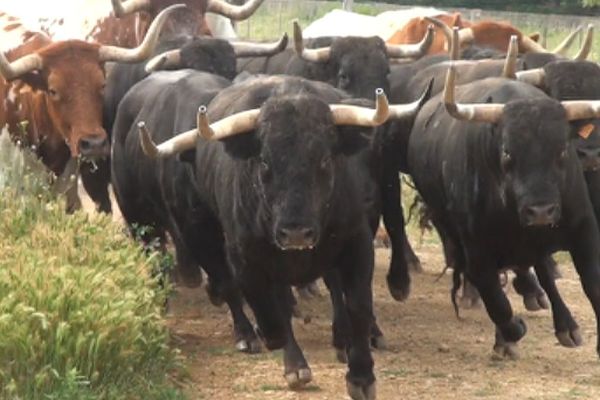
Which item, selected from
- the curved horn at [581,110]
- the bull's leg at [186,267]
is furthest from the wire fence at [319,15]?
the curved horn at [581,110]

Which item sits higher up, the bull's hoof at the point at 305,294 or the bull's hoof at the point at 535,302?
the bull's hoof at the point at 535,302

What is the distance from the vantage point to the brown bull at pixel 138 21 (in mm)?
14914

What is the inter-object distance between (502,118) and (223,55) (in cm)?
339

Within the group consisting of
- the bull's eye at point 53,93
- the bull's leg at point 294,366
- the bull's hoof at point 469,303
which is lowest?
the bull's hoof at point 469,303

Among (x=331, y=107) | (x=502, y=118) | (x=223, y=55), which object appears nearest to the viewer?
(x=331, y=107)

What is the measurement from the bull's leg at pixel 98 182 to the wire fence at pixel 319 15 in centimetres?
1383

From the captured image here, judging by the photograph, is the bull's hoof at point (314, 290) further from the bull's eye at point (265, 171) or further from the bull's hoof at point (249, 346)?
the bull's eye at point (265, 171)

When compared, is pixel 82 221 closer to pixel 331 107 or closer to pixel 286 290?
pixel 286 290

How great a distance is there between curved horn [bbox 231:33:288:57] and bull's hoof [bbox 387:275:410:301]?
2.58 metres

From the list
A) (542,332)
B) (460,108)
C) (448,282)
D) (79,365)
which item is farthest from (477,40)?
(79,365)

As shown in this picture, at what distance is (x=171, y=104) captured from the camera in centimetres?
1123

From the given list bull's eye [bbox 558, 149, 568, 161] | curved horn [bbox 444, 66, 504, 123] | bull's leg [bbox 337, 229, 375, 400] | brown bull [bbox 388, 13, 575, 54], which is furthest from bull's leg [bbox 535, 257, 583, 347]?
brown bull [bbox 388, 13, 575, 54]

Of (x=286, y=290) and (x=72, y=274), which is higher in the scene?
(x=72, y=274)

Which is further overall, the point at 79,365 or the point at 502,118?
the point at 502,118
